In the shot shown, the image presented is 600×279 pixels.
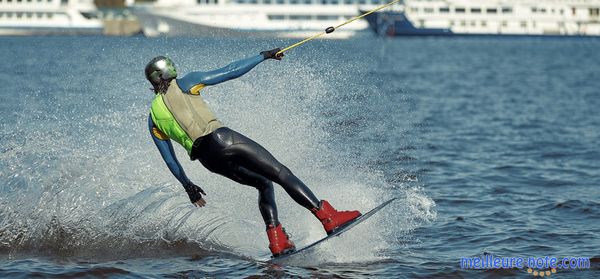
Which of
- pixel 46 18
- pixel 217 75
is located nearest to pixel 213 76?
A: pixel 217 75

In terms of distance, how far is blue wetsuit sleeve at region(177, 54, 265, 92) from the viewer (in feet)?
31.7

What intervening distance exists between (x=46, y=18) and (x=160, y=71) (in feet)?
295

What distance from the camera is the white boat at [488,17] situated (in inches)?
4210

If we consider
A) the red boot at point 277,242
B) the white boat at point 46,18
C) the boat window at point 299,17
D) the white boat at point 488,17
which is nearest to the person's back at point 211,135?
the red boot at point 277,242

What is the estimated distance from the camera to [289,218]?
456 inches

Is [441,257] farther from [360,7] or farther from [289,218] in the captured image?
[360,7]

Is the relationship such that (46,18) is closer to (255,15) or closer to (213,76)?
(255,15)

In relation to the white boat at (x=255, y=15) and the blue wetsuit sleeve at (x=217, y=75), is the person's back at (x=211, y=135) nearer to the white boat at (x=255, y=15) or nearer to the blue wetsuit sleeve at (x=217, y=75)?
the blue wetsuit sleeve at (x=217, y=75)

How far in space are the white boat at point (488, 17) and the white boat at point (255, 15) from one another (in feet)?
23.6

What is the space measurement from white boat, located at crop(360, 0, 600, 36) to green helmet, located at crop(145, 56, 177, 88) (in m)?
96.8

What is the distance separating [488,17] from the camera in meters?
108

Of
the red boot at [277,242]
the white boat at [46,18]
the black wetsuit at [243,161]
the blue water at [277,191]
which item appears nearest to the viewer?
the black wetsuit at [243,161]

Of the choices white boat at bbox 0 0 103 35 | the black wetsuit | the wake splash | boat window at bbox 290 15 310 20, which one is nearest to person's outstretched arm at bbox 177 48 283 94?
the black wetsuit

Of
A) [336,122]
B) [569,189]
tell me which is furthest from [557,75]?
[569,189]
